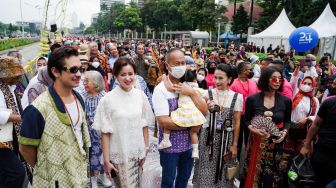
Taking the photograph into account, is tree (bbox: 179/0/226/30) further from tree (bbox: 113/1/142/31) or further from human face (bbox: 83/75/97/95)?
human face (bbox: 83/75/97/95)

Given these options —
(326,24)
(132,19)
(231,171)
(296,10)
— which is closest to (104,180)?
(231,171)

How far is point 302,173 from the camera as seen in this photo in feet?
11.1

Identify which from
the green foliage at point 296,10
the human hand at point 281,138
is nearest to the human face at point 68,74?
the human hand at point 281,138

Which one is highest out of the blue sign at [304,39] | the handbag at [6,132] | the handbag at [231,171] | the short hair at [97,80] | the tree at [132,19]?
the tree at [132,19]

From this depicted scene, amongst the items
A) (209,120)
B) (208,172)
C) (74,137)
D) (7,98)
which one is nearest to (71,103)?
(74,137)

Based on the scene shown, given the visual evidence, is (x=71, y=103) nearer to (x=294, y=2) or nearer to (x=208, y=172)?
(x=208, y=172)

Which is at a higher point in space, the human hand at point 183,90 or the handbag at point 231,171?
the human hand at point 183,90

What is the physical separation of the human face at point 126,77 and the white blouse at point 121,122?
6 cm

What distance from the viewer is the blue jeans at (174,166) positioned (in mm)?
3229

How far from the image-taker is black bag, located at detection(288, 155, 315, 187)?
11.0 ft

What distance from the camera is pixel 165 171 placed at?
10.7ft

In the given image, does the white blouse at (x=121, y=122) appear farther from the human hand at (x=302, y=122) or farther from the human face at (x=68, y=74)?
the human hand at (x=302, y=122)

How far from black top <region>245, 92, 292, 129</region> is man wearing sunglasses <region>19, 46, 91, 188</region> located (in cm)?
224

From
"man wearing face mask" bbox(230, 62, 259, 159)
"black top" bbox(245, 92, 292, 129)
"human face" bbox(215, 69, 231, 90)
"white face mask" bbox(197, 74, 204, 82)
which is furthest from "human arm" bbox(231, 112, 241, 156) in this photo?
"white face mask" bbox(197, 74, 204, 82)
